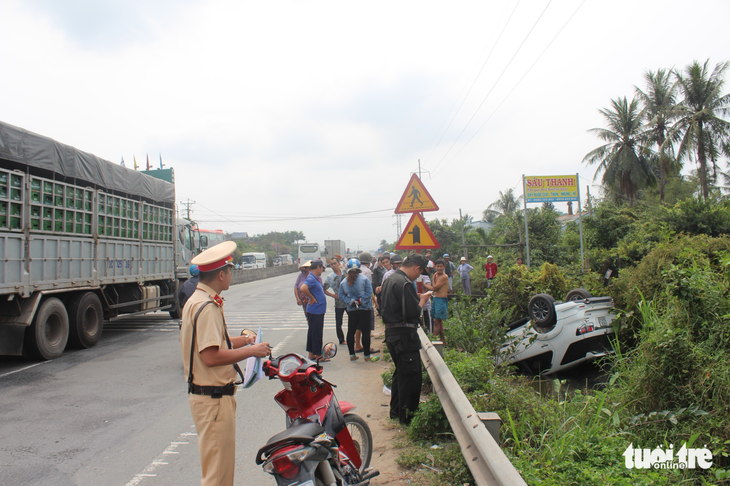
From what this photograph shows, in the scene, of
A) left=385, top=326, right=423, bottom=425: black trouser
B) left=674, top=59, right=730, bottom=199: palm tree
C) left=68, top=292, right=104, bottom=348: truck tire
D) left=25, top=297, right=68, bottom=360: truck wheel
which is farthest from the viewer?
left=674, top=59, right=730, bottom=199: palm tree

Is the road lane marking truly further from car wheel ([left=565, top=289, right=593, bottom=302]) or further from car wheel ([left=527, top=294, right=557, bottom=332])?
car wheel ([left=565, top=289, right=593, bottom=302])

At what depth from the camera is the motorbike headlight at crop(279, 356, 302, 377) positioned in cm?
276

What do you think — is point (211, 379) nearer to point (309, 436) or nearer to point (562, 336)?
point (309, 436)

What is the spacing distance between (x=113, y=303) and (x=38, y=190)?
342 centimetres

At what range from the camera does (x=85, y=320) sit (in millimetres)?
9156

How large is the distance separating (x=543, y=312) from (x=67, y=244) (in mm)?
8401

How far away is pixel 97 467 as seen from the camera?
3.89 meters

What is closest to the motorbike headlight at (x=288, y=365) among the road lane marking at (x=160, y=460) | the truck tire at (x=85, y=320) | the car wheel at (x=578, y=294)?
the road lane marking at (x=160, y=460)

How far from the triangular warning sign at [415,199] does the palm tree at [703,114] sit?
27404 mm

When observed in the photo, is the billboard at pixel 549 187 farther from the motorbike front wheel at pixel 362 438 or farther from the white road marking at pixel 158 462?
the white road marking at pixel 158 462

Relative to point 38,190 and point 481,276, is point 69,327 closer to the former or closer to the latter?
point 38,190

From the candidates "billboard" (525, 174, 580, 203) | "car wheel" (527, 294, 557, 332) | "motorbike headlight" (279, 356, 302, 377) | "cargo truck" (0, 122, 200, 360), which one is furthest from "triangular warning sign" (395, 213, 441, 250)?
"billboard" (525, 174, 580, 203)

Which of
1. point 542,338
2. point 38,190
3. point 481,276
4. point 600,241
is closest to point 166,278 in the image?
point 38,190

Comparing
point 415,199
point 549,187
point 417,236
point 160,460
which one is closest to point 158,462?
point 160,460
